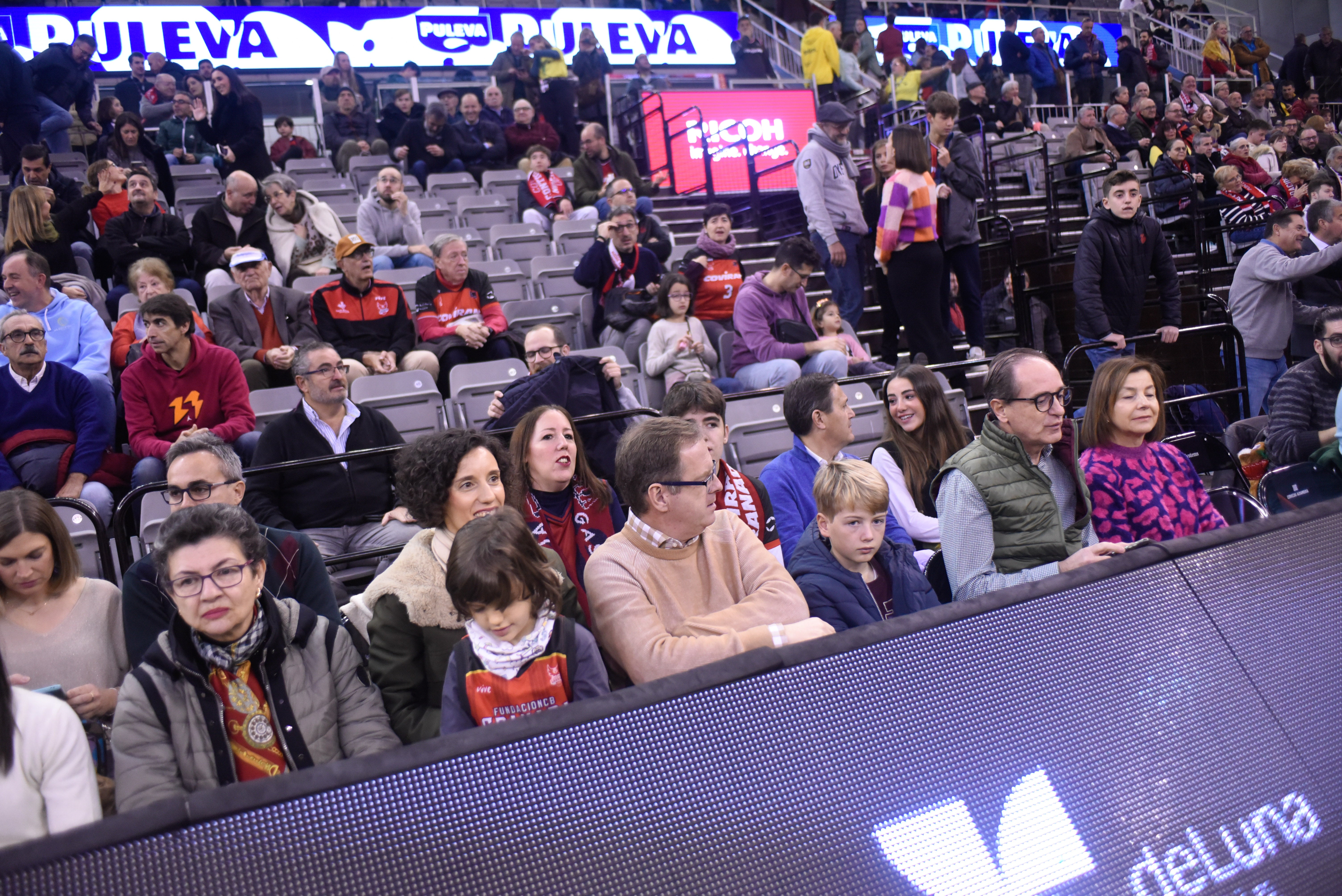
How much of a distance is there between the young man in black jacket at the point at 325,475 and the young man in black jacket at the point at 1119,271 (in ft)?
13.4

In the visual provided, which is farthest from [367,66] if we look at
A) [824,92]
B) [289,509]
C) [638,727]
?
[638,727]

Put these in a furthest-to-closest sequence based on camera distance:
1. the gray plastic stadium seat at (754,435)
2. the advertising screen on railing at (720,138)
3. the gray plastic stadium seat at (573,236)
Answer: the advertising screen on railing at (720,138)
the gray plastic stadium seat at (573,236)
the gray plastic stadium seat at (754,435)

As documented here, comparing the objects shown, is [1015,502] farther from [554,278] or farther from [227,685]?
[554,278]

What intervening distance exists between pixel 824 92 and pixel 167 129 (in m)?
7.80

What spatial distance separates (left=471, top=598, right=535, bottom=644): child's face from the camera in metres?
2.10

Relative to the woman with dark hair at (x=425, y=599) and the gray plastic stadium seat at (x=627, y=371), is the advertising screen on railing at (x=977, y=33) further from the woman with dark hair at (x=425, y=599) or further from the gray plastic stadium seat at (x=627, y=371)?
the woman with dark hair at (x=425, y=599)

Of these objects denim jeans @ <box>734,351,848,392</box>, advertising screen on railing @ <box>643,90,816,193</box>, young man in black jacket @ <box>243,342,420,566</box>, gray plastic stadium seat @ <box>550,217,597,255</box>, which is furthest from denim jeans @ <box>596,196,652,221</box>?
young man in black jacket @ <box>243,342,420,566</box>

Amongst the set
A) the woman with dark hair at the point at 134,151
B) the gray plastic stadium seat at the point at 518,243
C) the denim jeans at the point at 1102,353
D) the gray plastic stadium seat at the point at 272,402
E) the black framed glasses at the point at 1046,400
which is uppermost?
the woman with dark hair at the point at 134,151

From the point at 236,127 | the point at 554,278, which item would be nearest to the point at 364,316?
the point at 554,278

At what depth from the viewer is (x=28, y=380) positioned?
13.9ft

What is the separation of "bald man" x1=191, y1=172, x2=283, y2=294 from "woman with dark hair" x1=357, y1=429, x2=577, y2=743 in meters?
Result: 4.41

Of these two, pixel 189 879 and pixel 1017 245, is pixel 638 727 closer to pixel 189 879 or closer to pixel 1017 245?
pixel 189 879

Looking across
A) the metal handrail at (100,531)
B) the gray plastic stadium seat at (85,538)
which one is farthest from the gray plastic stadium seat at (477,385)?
the metal handrail at (100,531)

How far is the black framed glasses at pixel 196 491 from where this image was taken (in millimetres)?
2988
